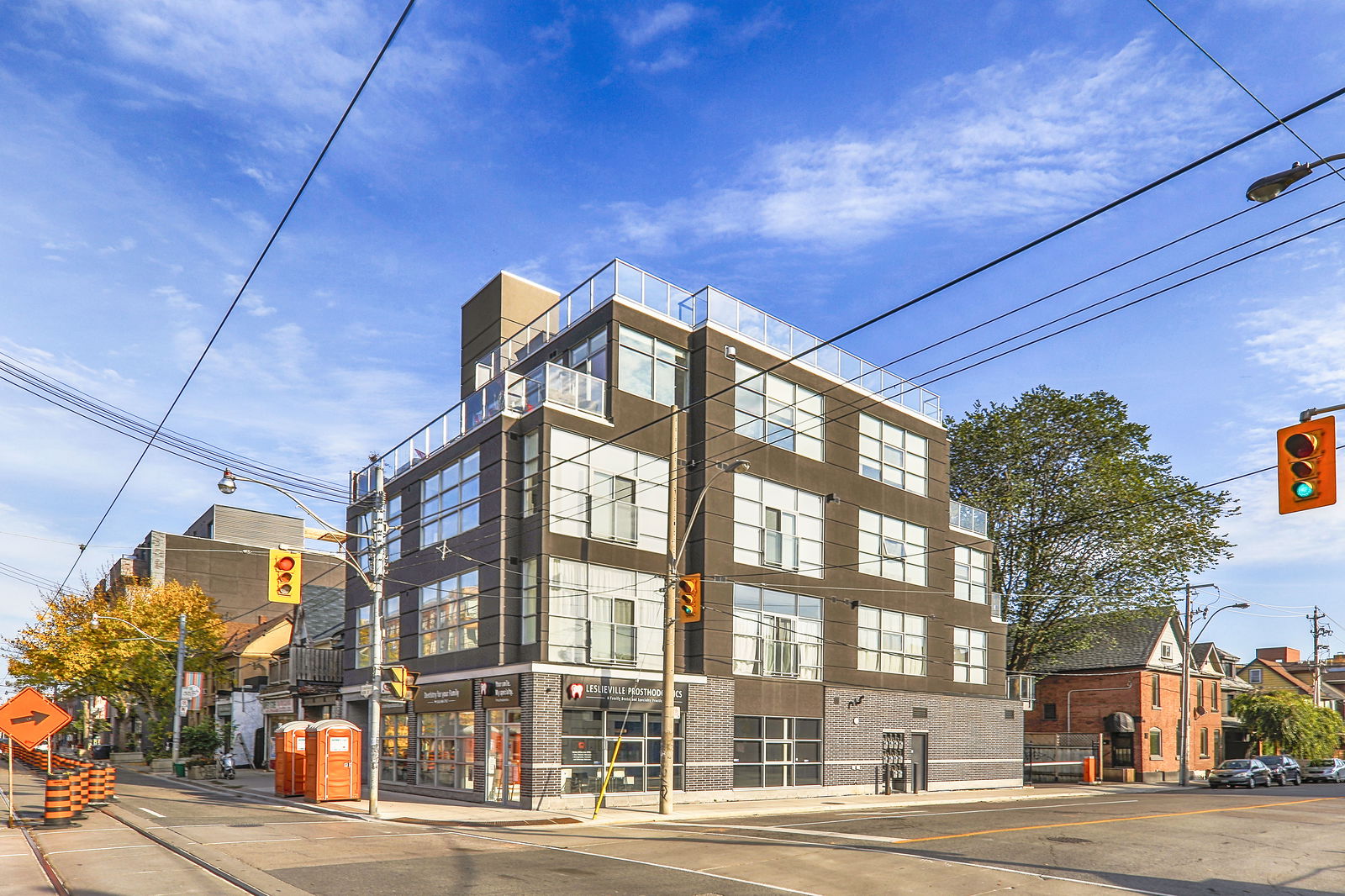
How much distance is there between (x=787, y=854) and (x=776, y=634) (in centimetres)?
1547

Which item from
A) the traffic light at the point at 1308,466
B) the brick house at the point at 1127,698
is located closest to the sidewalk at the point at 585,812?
the traffic light at the point at 1308,466

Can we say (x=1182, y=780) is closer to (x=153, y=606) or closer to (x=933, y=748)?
(x=933, y=748)

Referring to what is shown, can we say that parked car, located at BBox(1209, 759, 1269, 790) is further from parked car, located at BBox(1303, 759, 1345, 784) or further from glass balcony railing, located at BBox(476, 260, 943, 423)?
glass balcony railing, located at BBox(476, 260, 943, 423)

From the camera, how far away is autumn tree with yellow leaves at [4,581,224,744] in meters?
51.8

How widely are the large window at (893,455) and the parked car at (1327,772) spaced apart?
3145 centimetres

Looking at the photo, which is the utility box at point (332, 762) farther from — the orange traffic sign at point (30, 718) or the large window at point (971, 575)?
the large window at point (971, 575)

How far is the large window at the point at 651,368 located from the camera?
1185 inches

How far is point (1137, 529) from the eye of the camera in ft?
154

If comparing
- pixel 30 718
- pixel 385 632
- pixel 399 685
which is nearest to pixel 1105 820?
pixel 399 685

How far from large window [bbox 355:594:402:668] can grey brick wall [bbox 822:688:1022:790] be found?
14851 millimetres

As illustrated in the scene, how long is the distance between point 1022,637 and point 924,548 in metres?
14.7

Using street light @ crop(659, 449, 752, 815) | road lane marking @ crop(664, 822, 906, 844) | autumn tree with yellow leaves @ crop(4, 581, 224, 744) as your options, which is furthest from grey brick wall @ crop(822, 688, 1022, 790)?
autumn tree with yellow leaves @ crop(4, 581, 224, 744)

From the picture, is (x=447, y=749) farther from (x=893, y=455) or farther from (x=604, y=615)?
(x=893, y=455)

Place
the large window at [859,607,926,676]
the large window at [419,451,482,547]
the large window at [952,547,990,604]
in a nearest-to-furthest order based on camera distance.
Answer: the large window at [419,451,482,547], the large window at [859,607,926,676], the large window at [952,547,990,604]
